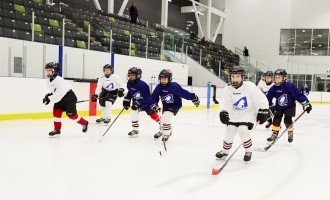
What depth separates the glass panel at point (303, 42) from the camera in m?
22.2

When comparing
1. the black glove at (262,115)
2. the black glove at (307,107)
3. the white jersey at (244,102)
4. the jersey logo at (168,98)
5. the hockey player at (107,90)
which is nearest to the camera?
the black glove at (262,115)

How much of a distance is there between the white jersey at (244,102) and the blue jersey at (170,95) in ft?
3.69

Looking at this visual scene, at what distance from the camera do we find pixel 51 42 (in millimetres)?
7520

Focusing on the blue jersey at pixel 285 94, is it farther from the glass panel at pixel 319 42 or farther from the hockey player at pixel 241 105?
the glass panel at pixel 319 42

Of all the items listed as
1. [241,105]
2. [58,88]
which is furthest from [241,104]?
[58,88]

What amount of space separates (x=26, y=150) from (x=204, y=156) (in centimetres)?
198

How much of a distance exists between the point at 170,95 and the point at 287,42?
1966 cm

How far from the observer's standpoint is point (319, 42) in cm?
2197

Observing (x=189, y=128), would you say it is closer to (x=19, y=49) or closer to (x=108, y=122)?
(x=108, y=122)

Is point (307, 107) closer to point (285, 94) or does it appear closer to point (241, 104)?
point (285, 94)

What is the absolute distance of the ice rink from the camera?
2.52m

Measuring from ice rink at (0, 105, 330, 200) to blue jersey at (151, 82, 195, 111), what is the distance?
51 centimetres

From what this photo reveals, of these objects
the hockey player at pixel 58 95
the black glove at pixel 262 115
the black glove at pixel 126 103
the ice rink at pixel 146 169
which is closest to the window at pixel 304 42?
the ice rink at pixel 146 169

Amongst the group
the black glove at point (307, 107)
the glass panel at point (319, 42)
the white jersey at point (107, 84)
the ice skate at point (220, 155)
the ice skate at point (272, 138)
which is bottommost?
the ice skate at point (220, 155)
